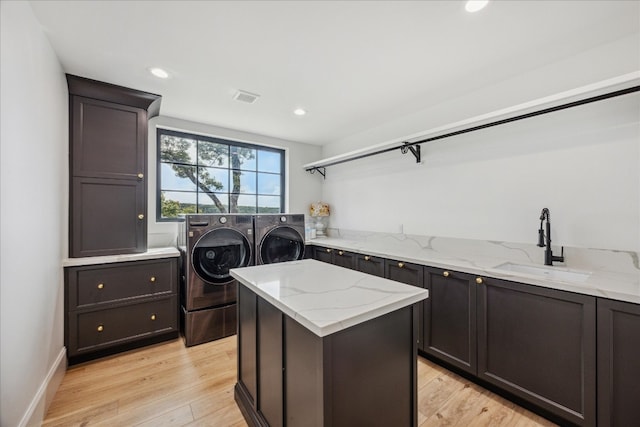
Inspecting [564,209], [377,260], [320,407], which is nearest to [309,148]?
[377,260]

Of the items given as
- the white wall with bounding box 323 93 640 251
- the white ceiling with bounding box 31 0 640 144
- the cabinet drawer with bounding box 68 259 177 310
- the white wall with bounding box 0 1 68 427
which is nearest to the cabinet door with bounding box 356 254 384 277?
the white wall with bounding box 323 93 640 251

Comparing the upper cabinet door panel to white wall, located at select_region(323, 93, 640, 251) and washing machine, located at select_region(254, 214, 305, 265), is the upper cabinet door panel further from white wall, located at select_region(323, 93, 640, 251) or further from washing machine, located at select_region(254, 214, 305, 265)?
white wall, located at select_region(323, 93, 640, 251)

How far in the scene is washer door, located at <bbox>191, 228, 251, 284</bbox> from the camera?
8.74ft

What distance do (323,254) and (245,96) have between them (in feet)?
6.55

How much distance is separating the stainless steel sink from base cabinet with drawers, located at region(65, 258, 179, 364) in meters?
2.93

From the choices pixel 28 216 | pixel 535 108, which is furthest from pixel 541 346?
pixel 28 216

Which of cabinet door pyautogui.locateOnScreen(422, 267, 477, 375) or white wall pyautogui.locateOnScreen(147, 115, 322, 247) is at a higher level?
white wall pyautogui.locateOnScreen(147, 115, 322, 247)

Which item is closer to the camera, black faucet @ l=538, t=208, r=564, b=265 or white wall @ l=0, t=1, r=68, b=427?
white wall @ l=0, t=1, r=68, b=427

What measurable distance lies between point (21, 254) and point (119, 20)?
142 cm

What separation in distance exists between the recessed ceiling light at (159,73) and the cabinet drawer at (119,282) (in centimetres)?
166

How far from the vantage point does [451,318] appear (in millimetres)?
2082

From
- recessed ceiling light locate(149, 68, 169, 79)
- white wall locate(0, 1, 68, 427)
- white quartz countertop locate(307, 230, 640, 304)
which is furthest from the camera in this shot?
recessed ceiling light locate(149, 68, 169, 79)

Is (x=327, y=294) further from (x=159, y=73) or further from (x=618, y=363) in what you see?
(x=159, y=73)

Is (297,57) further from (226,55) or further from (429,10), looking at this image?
(429,10)
